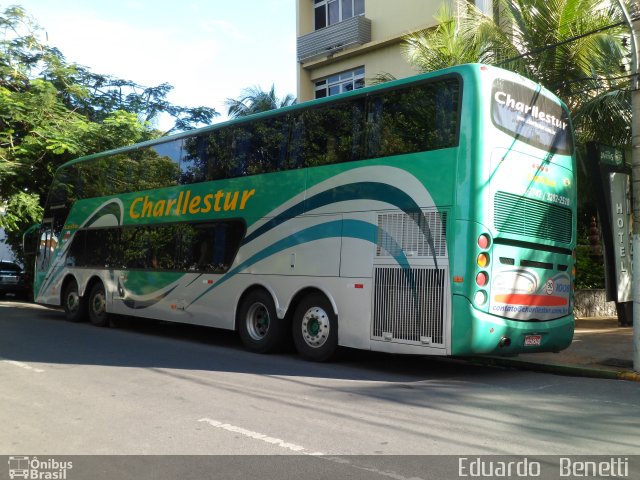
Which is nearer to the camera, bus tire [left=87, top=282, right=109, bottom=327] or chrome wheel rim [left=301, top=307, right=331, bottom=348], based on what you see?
chrome wheel rim [left=301, top=307, right=331, bottom=348]

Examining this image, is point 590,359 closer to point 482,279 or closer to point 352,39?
point 482,279

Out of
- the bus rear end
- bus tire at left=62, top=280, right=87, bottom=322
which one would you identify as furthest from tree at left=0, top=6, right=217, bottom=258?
the bus rear end

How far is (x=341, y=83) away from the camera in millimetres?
24047

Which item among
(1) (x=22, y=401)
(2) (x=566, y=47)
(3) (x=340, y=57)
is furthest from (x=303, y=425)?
(3) (x=340, y=57)

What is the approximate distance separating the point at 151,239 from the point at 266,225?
4.03 m

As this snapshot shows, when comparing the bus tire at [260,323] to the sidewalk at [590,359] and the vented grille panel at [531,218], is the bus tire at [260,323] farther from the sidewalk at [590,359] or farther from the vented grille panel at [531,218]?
the vented grille panel at [531,218]

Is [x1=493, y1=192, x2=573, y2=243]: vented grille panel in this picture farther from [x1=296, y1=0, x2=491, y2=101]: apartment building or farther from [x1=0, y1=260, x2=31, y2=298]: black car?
[x1=0, y1=260, x2=31, y2=298]: black car

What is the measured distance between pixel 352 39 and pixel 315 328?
14802 millimetres

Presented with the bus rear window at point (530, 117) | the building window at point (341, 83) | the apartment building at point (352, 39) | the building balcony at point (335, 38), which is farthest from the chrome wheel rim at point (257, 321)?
the building balcony at point (335, 38)

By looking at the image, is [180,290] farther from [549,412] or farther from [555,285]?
[549,412]

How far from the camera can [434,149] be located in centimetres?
889

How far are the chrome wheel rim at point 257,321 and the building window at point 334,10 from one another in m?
15.1

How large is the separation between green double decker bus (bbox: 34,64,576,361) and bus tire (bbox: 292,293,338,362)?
29 mm

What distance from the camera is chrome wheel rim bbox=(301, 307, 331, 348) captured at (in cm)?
1028
